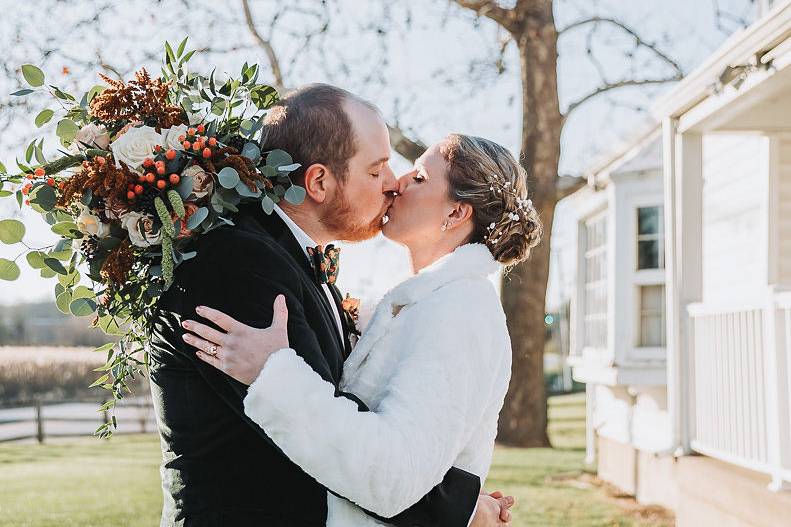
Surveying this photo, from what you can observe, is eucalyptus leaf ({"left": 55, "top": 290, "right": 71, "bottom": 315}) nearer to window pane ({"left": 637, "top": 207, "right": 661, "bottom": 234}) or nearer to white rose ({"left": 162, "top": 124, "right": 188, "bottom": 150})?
white rose ({"left": 162, "top": 124, "right": 188, "bottom": 150})

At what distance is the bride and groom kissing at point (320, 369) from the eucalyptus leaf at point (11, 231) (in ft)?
1.56

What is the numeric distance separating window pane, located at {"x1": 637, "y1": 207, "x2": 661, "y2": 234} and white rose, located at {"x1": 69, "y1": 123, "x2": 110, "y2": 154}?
10.5 m

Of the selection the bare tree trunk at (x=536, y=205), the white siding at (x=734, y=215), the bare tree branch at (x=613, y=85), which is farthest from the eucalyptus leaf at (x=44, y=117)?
the bare tree branch at (x=613, y=85)

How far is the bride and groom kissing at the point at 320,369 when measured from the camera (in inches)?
96.0

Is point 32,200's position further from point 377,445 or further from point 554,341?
point 554,341

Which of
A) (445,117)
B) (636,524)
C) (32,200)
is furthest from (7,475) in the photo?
(32,200)

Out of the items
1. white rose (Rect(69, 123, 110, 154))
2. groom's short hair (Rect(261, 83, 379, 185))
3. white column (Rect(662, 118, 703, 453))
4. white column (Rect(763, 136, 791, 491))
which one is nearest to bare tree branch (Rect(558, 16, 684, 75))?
white column (Rect(662, 118, 703, 453))

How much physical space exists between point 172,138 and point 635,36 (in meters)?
16.2

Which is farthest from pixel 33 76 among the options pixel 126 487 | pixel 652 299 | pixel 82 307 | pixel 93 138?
pixel 652 299

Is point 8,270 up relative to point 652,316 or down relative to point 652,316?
down

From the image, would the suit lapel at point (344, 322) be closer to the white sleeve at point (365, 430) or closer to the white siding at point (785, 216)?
the white sleeve at point (365, 430)

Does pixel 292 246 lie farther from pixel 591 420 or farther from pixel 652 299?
pixel 591 420

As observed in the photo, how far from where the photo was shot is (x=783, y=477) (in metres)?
6.26

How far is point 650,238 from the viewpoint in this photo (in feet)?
40.9
